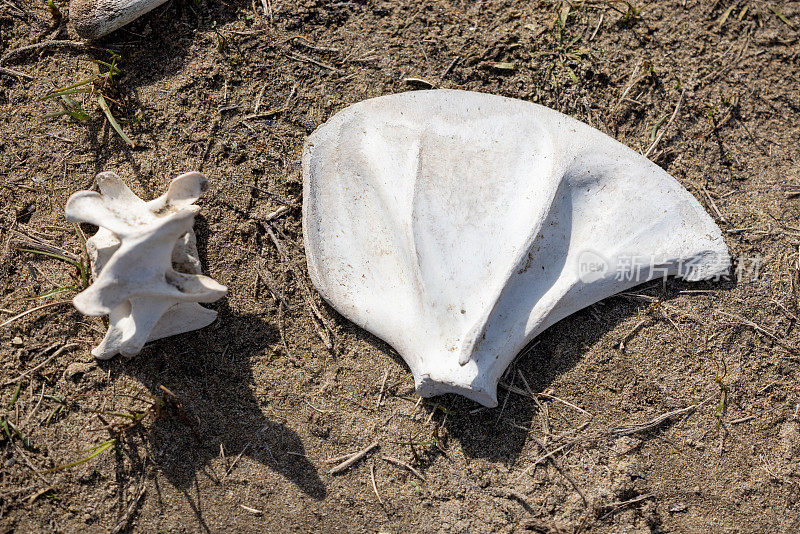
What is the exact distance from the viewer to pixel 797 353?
299 cm

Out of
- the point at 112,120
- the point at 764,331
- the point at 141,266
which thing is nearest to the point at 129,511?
the point at 141,266

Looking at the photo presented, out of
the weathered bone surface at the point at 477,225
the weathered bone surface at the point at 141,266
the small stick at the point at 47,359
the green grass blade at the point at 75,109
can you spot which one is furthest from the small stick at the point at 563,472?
the green grass blade at the point at 75,109

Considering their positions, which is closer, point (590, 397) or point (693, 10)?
point (590, 397)

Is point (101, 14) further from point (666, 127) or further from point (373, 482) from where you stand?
point (666, 127)

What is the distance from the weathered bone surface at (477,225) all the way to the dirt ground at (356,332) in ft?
0.65

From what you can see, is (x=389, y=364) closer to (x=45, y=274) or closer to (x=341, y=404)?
(x=341, y=404)

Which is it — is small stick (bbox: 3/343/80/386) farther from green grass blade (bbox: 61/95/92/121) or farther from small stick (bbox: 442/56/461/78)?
small stick (bbox: 442/56/461/78)

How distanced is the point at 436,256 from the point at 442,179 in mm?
352

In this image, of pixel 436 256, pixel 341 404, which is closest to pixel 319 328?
pixel 341 404

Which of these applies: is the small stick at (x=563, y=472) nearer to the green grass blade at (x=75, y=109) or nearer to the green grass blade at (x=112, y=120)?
the green grass blade at (x=112, y=120)

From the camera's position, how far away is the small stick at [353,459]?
9.32 feet

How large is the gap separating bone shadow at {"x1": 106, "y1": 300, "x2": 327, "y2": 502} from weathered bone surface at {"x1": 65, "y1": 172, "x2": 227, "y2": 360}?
12 centimetres

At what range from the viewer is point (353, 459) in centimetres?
285

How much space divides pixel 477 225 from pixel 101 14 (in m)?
2.07
